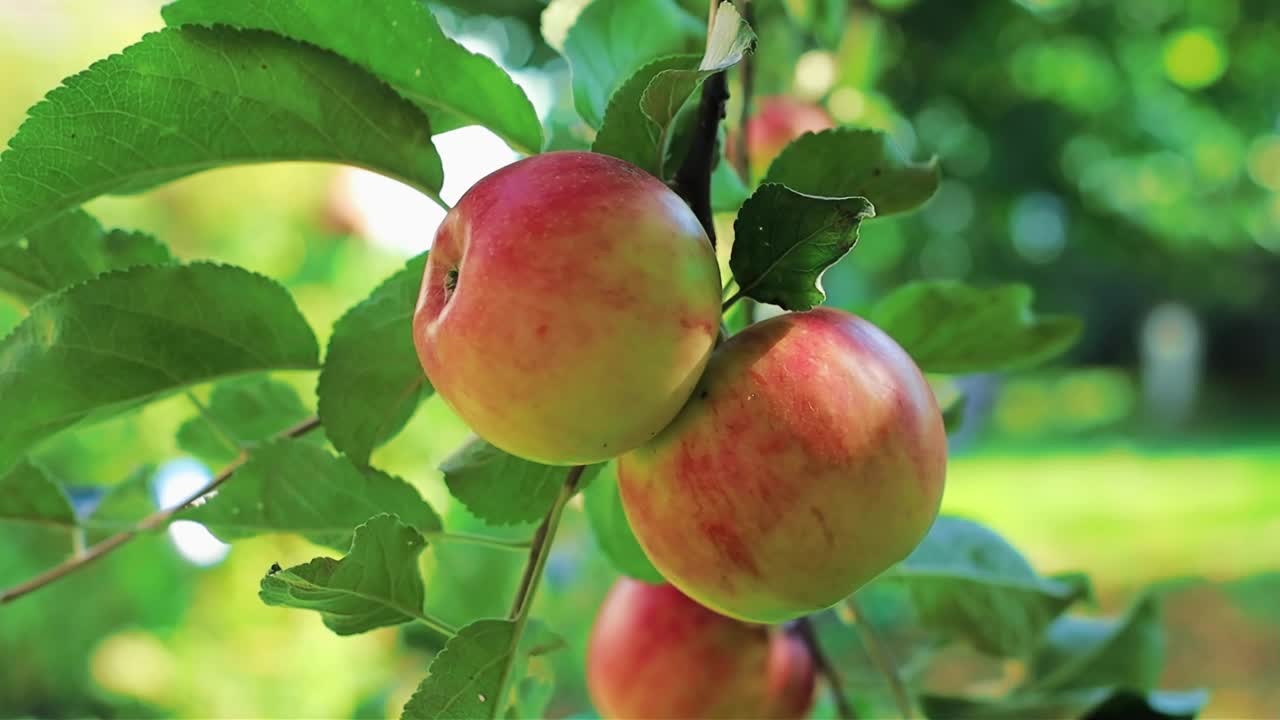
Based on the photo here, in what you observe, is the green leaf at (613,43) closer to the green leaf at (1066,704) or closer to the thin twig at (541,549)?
the thin twig at (541,549)

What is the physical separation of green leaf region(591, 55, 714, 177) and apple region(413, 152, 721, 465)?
0.05 meters

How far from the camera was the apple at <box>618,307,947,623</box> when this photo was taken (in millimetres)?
394

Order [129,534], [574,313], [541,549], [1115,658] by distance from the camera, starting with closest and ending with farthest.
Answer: [574,313]
[541,549]
[129,534]
[1115,658]

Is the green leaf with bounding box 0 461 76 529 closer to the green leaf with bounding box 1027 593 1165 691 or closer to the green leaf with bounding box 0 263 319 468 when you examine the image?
the green leaf with bounding box 0 263 319 468

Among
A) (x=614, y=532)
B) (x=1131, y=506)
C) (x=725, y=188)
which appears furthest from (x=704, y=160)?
(x=1131, y=506)

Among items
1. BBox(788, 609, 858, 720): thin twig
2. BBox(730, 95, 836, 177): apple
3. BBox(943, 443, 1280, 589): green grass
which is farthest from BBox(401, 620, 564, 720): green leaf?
BBox(943, 443, 1280, 589): green grass

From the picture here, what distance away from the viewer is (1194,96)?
283 centimetres

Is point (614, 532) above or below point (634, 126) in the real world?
below

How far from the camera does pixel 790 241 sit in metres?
0.40

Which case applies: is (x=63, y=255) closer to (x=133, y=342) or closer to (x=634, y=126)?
(x=133, y=342)

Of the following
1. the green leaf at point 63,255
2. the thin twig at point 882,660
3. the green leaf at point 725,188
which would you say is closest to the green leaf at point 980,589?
the thin twig at point 882,660

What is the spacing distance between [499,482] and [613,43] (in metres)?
0.29

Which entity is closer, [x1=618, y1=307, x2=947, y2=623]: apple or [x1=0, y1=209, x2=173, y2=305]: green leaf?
[x1=618, y1=307, x2=947, y2=623]: apple

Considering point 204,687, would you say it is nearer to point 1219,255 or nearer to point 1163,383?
point 1219,255
